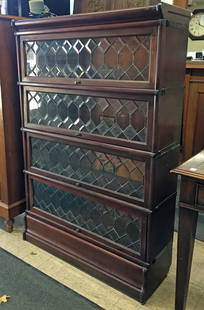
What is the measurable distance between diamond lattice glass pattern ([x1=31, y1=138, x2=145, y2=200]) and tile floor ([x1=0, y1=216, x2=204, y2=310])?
0.58m

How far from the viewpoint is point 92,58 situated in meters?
1.54

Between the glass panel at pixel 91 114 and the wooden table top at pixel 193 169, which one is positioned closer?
the wooden table top at pixel 193 169

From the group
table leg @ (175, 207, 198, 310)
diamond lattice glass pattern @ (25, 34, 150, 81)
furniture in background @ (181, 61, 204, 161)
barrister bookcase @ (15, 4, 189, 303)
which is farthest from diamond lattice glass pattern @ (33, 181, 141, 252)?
furniture in background @ (181, 61, 204, 161)

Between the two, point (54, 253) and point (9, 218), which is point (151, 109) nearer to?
point (54, 253)

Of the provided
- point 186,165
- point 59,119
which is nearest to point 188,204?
point 186,165

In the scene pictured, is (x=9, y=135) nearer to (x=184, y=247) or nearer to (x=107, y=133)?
(x=107, y=133)

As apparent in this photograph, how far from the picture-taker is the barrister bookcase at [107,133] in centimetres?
138

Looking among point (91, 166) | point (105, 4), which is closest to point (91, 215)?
point (91, 166)

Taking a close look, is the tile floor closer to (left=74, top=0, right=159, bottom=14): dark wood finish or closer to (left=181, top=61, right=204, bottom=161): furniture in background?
(left=181, top=61, right=204, bottom=161): furniture in background

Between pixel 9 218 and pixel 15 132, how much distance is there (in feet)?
2.04

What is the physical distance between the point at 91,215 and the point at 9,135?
800mm

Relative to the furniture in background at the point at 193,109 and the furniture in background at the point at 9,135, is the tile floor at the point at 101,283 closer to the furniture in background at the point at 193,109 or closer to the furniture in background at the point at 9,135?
the furniture in background at the point at 9,135

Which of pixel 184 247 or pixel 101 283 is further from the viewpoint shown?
pixel 101 283

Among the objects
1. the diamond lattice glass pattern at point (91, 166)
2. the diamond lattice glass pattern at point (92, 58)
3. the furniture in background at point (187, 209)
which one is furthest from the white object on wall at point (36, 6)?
the furniture in background at point (187, 209)
